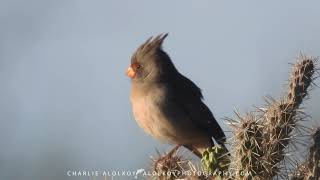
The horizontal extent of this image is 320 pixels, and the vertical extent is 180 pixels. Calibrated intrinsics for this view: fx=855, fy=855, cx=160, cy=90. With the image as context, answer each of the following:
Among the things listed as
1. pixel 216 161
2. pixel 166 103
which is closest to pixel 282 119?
pixel 216 161

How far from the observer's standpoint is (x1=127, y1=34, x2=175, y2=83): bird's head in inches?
323

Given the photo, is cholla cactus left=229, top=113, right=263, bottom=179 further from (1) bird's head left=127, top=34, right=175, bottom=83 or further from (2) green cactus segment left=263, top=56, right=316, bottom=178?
(1) bird's head left=127, top=34, right=175, bottom=83

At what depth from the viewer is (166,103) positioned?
796cm

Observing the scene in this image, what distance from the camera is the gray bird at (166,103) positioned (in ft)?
25.8

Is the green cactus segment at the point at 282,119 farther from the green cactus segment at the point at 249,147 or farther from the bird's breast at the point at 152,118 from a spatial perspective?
the bird's breast at the point at 152,118

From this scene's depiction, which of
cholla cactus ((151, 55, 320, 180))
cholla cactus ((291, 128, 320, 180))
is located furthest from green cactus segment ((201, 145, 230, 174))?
cholla cactus ((291, 128, 320, 180))

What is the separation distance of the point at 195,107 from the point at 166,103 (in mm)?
409

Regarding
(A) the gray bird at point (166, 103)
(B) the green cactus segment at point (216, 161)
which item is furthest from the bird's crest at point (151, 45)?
(B) the green cactus segment at point (216, 161)

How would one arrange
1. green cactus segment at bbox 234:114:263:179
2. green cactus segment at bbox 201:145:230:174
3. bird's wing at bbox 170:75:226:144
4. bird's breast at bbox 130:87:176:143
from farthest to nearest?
bird's wing at bbox 170:75:226:144
bird's breast at bbox 130:87:176:143
green cactus segment at bbox 201:145:230:174
green cactus segment at bbox 234:114:263:179

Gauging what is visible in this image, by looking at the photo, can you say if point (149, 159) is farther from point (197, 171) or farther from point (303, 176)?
point (303, 176)

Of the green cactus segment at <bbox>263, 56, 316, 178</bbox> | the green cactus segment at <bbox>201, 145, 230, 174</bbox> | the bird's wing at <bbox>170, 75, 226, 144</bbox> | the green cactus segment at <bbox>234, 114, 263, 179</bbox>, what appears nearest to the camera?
the green cactus segment at <bbox>234, 114, 263, 179</bbox>

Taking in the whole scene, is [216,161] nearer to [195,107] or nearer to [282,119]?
[282,119]

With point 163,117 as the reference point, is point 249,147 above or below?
below

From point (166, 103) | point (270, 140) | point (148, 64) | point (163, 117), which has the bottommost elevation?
point (270, 140)
